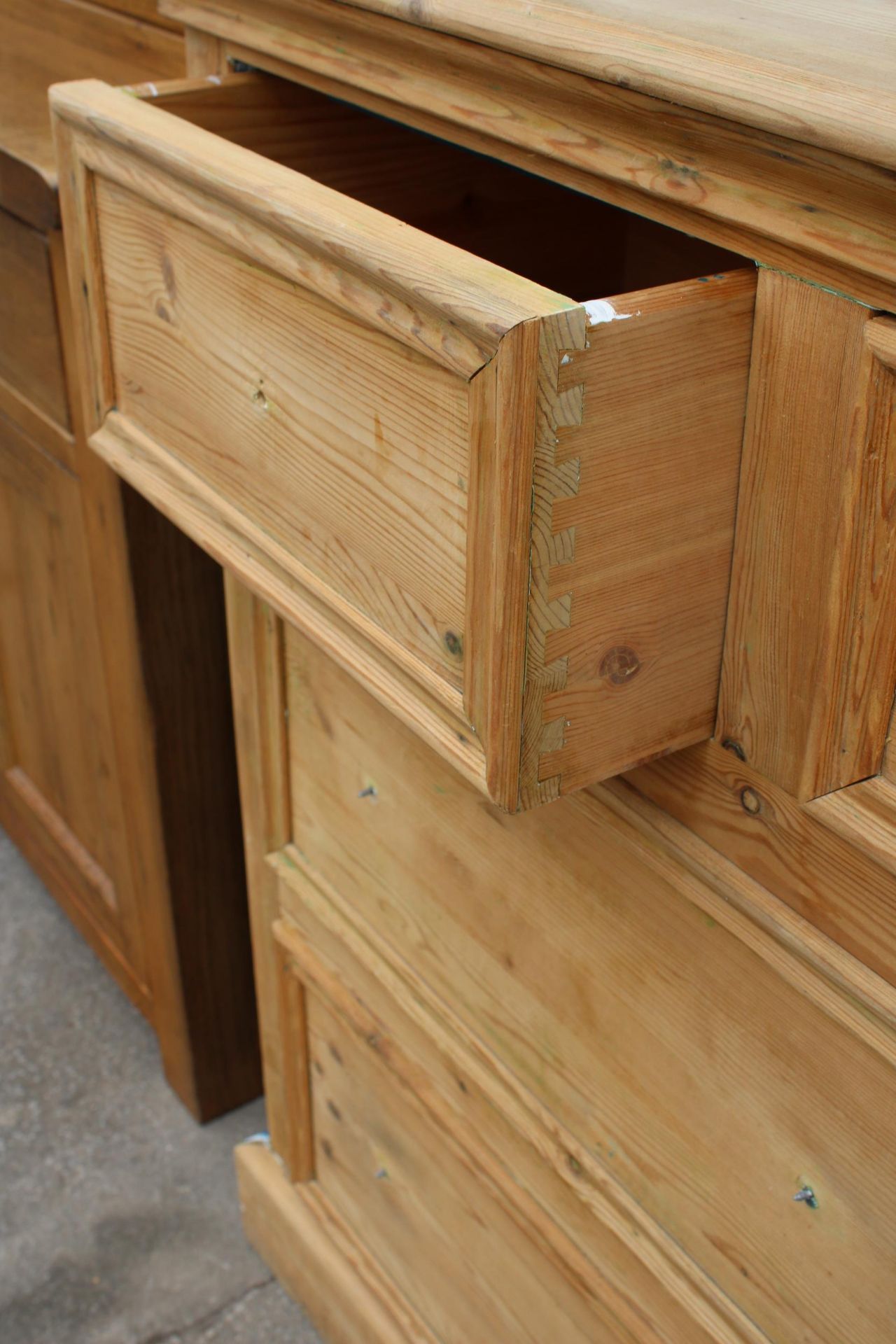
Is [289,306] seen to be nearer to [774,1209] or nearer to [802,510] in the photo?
[802,510]

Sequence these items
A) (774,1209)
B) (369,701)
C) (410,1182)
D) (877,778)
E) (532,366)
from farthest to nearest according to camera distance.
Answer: (410,1182) < (369,701) < (774,1209) < (877,778) < (532,366)

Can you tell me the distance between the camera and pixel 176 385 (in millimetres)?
831

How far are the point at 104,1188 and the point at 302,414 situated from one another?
126cm

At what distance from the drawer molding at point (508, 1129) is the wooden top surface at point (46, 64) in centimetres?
65

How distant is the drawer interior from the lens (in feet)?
3.00

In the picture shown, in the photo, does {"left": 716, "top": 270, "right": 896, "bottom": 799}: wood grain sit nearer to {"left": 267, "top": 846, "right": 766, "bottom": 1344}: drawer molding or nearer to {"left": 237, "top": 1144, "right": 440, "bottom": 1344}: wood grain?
{"left": 267, "top": 846, "right": 766, "bottom": 1344}: drawer molding

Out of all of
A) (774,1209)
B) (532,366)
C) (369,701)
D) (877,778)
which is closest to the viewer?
(532,366)

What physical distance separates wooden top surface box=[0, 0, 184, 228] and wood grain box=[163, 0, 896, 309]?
475 millimetres

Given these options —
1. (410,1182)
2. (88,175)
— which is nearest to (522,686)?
(88,175)

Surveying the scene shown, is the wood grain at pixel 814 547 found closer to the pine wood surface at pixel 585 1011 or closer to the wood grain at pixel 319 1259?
the pine wood surface at pixel 585 1011

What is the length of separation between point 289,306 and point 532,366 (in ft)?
0.66

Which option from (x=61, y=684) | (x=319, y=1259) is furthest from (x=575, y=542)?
(x=61, y=684)

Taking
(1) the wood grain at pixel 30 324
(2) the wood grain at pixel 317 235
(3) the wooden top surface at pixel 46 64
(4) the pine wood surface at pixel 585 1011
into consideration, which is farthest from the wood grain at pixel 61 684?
(2) the wood grain at pixel 317 235

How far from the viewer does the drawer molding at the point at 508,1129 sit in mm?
900
